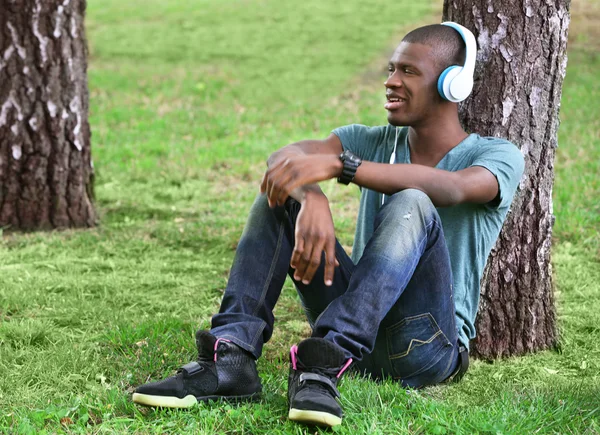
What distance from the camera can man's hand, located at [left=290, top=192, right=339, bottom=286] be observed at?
3.42 metres

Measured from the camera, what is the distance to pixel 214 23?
1877 cm

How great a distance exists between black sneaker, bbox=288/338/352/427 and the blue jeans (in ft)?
0.24

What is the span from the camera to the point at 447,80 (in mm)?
3787

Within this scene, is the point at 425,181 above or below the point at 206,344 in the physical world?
above

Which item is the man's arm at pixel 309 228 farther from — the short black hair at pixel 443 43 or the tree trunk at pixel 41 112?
the tree trunk at pixel 41 112

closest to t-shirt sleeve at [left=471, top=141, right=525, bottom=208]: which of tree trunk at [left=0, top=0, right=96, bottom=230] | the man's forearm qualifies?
the man's forearm

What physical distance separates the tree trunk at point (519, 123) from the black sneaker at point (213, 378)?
1.56 metres

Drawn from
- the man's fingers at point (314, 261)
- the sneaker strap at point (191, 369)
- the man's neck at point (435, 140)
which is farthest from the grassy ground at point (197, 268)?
the man's neck at point (435, 140)

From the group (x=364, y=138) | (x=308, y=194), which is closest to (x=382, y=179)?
(x=308, y=194)

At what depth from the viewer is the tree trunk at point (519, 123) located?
419 centimetres

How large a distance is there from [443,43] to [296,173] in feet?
3.35

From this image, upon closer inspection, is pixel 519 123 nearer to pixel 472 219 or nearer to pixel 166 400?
pixel 472 219

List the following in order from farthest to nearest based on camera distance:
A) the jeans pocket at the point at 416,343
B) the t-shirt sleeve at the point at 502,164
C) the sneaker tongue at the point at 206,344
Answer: the t-shirt sleeve at the point at 502,164 < the jeans pocket at the point at 416,343 < the sneaker tongue at the point at 206,344

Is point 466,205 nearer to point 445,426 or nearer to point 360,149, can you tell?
point 360,149
